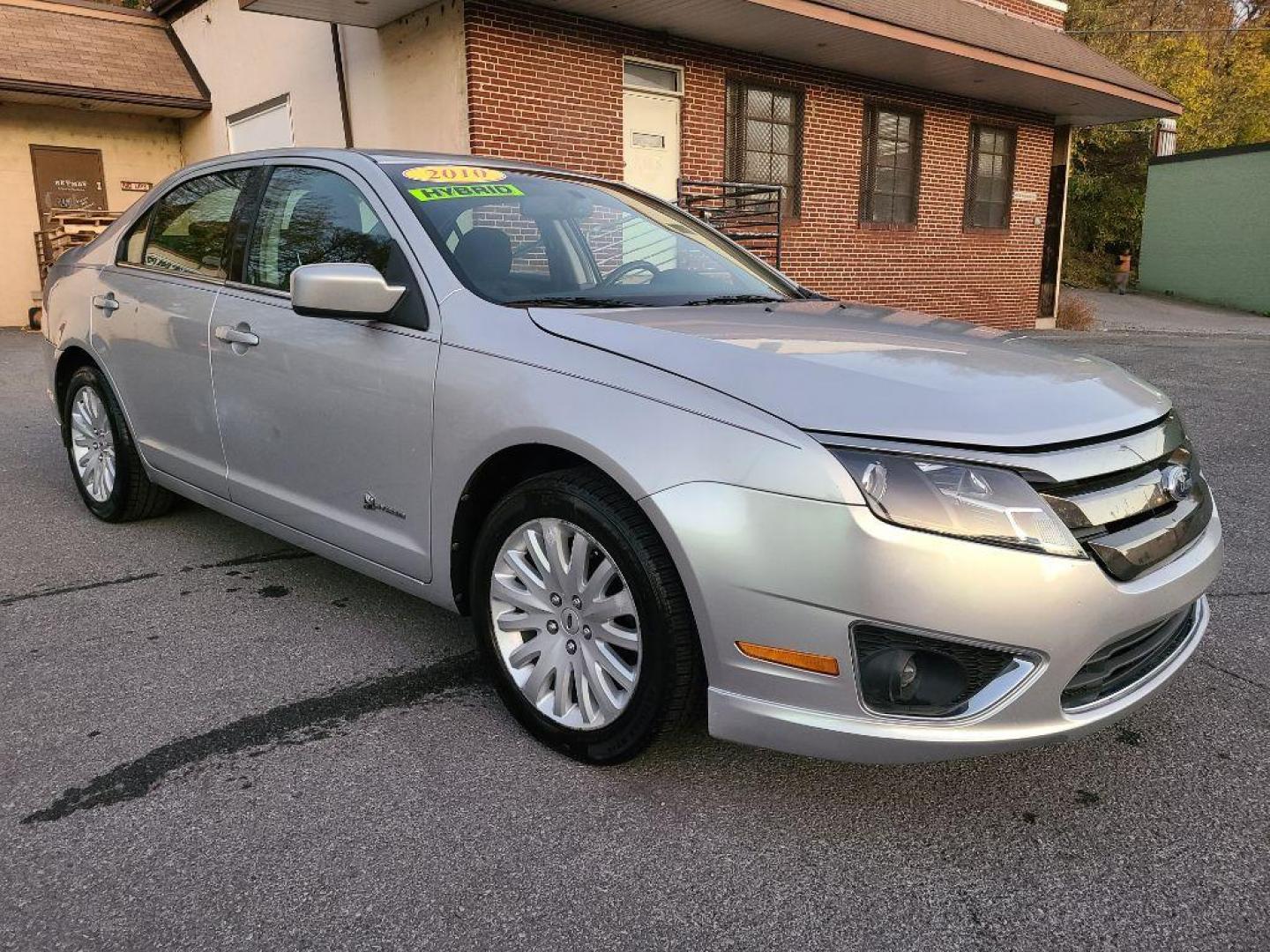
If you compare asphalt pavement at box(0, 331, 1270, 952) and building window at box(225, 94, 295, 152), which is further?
building window at box(225, 94, 295, 152)

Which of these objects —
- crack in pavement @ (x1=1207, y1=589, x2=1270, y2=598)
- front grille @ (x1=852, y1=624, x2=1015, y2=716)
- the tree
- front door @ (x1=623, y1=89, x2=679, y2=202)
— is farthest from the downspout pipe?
the tree

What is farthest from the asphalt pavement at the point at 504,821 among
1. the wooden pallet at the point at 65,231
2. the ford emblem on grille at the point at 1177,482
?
the wooden pallet at the point at 65,231

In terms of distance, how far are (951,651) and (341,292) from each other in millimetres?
1877

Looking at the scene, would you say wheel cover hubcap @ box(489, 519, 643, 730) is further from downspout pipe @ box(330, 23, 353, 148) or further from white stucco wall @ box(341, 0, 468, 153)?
downspout pipe @ box(330, 23, 353, 148)

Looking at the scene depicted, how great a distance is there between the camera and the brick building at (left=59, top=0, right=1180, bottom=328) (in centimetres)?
912

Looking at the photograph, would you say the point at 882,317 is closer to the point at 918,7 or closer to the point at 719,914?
the point at 719,914

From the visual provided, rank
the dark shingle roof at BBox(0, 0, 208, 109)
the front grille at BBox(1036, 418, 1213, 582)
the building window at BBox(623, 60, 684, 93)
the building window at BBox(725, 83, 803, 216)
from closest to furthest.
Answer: the front grille at BBox(1036, 418, 1213, 582), the building window at BBox(623, 60, 684, 93), the building window at BBox(725, 83, 803, 216), the dark shingle roof at BBox(0, 0, 208, 109)

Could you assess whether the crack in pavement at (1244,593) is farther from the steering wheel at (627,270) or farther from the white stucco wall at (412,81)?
the white stucco wall at (412,81)

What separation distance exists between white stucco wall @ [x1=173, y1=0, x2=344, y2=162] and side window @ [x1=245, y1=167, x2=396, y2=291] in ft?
26.0

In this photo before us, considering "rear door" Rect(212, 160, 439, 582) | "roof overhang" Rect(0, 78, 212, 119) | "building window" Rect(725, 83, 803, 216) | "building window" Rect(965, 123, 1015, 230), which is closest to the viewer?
"rear door" Rect(212, 160, 439, 582)

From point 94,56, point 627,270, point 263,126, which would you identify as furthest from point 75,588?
point 94,56

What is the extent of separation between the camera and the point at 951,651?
2.00 m

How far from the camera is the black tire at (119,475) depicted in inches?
168

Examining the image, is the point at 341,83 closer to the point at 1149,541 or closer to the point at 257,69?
the point at 257,69
